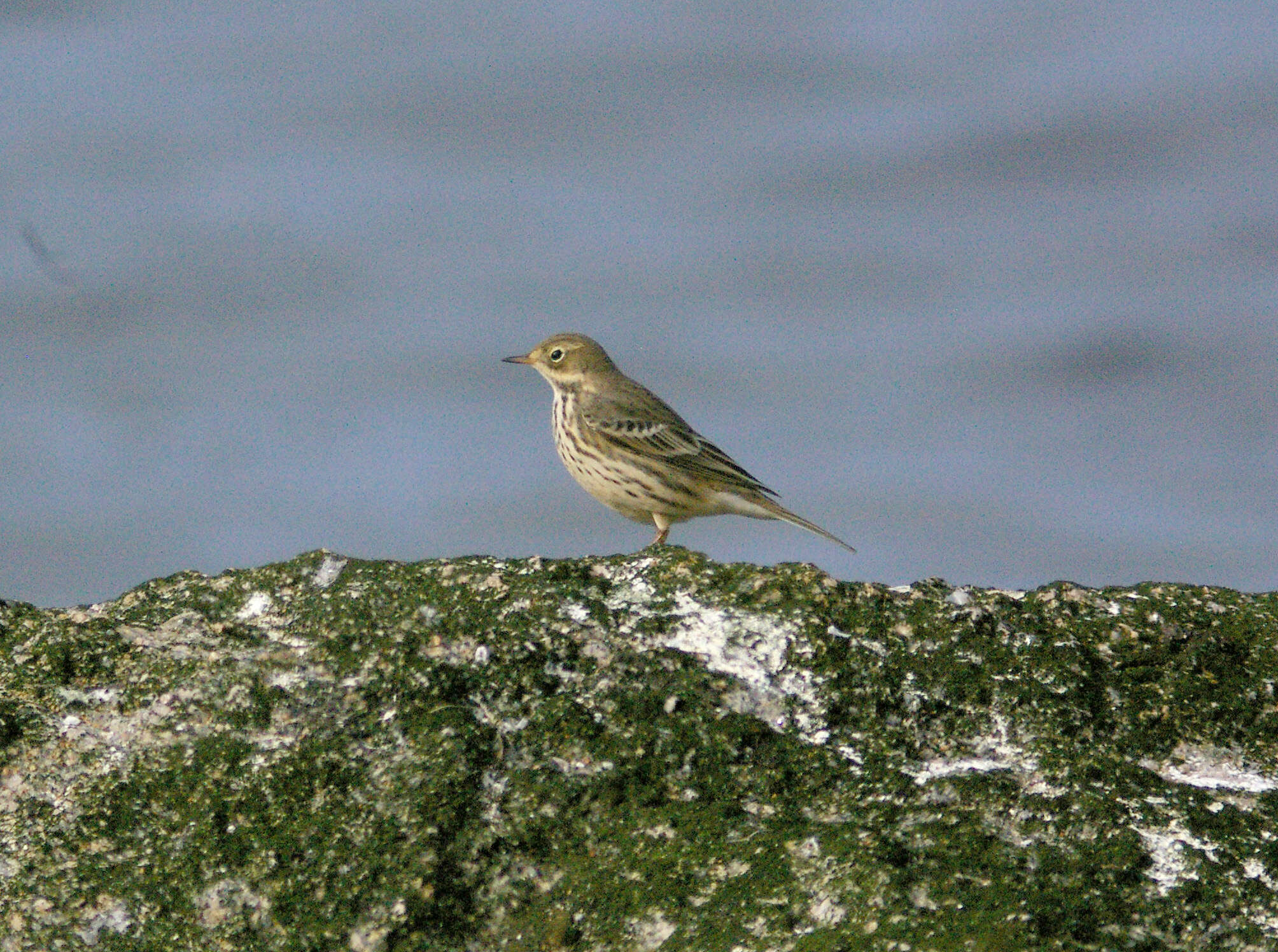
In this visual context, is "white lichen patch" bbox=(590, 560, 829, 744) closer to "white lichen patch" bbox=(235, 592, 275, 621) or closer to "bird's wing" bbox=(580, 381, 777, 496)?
"white lichen patch" bbox=(235, 592, 275, 621)

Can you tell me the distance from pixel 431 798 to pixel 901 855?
3.58 feet

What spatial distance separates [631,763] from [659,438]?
5.55m

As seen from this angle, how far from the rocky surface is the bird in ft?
14.2

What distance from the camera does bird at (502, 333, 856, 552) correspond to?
9.20 m

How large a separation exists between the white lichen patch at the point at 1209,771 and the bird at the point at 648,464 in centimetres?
463

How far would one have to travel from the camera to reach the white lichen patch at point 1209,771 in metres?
4.00

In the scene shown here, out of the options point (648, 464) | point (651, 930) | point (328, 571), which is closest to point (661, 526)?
point (648, 464)

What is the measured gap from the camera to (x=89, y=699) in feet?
14.2

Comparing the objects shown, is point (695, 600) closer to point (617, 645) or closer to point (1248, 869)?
point (617, 645)

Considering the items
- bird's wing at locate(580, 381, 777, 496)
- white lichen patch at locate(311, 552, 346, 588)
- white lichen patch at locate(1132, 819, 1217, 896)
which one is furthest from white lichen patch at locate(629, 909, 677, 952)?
bird's wing at locate(580, 381, 777, 496)

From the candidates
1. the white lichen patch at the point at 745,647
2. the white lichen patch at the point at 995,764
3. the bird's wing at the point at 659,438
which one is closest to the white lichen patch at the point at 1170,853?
the white lichen patch at the point at 995,764

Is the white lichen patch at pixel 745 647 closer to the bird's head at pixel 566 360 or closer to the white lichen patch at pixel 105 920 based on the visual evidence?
the white lichen patch at pixel 105 920

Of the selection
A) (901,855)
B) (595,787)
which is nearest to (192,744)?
(595,787)

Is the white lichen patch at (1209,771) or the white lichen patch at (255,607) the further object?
the white lichen patch at (255,607)
